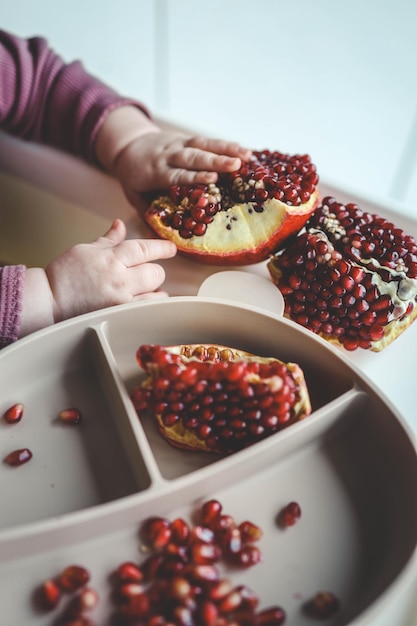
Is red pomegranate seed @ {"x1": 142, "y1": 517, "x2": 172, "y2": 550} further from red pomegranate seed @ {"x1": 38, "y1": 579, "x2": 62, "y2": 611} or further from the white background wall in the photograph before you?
the white background wall

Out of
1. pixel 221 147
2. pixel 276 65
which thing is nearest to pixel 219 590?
pixel 221 147

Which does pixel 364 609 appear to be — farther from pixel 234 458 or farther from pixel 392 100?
pixel 392 100

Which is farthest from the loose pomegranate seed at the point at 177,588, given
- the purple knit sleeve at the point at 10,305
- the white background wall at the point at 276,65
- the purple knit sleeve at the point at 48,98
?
the white background wall at the point at 276,65

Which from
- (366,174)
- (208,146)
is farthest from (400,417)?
(366,174)

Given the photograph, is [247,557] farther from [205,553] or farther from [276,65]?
[276,65]

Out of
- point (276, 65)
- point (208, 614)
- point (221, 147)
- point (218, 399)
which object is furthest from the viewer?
point (276, 65)

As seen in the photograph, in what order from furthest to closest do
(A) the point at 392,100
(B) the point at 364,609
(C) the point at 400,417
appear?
(A) the point at 392,100 → (C) the point at 400,417 → (B) the point at 364,609

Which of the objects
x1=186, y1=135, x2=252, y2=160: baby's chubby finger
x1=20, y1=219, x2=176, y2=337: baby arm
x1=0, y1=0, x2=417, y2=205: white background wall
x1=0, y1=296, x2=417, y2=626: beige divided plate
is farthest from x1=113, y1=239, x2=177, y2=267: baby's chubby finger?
x1=0, y1=0, x2=417, y2=205: white background wall
